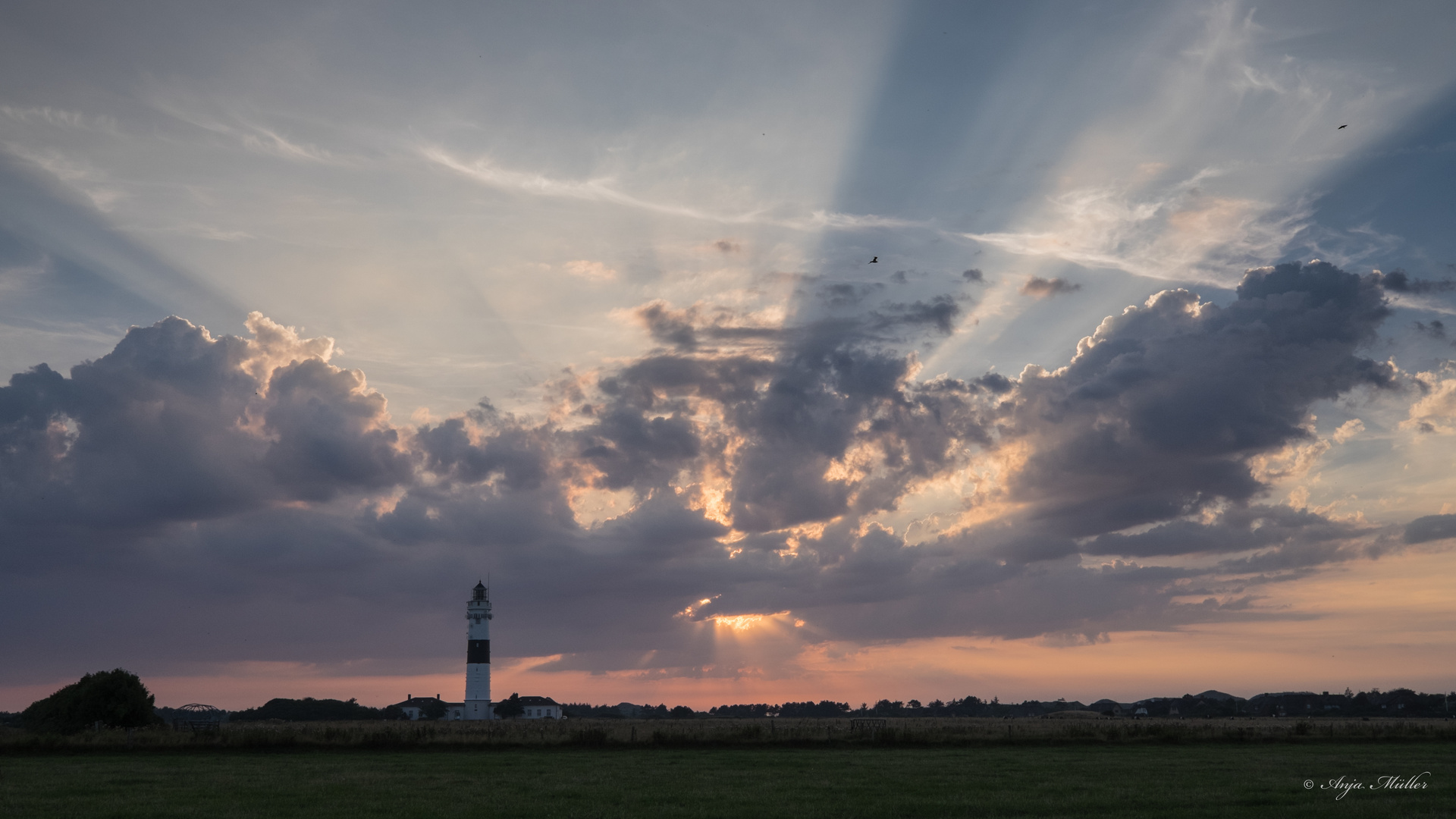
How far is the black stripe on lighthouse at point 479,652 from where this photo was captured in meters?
128

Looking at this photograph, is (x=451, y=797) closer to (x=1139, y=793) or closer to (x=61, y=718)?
(x=1139, y=793)

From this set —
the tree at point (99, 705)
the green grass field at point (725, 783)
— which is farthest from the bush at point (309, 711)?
the green grass field at point (725, 783)

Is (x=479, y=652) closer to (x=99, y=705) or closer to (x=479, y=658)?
(x=479, y=658)

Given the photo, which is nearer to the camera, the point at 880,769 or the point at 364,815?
the point at 364,815

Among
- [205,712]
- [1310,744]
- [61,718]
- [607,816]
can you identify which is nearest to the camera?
[607,816]

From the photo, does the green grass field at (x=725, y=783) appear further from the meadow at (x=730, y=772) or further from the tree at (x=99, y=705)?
Result: the tree at (x=99, y=705)

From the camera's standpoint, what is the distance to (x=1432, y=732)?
219ft

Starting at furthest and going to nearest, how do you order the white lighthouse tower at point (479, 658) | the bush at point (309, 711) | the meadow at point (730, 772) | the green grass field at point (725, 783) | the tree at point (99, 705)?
the bush at point (309, 711)
the white lighthouse tower at point (479, 658)
the tree at point (99, 705)
the meadow at point (730, 772)
the green grass field at point (725, 783)

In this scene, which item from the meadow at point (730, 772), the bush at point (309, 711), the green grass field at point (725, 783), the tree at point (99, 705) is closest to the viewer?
the green grass field at point (725, 783)

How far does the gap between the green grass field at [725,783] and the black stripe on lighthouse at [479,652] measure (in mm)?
75533

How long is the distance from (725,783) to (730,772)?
4847 mm

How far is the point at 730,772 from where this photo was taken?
130 ft

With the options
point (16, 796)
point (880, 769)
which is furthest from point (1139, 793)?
point (16, 796)

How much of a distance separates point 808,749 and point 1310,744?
3135 centimetres
